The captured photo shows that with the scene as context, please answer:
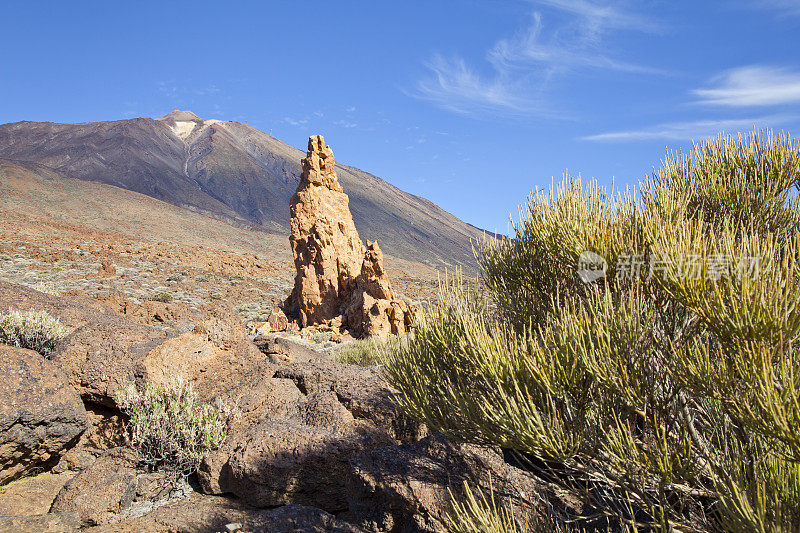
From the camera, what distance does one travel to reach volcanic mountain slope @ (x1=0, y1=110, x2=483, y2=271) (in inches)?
4614

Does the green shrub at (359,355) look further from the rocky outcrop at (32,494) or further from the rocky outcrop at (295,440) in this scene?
the rocky outcrop at (32,494)

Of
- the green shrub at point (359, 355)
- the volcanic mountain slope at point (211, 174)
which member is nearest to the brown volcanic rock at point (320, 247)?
the green shrub at point (359, 355)

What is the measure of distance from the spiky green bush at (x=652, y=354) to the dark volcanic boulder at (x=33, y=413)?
3053 mm

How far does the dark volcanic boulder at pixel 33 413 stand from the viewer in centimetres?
403

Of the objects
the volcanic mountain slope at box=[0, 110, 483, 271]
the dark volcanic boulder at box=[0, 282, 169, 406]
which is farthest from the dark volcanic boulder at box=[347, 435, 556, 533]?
the volcanic mountain slope at box=[0, 110, 483, 271]

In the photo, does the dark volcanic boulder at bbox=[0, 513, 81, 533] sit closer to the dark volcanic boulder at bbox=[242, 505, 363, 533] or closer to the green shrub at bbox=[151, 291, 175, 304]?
the dark volcanic boulder at bbox=[242, 505, 363, 533]

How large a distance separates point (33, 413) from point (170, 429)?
1.10m

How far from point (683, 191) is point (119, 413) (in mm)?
5670

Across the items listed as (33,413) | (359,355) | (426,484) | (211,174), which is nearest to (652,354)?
(426,484)

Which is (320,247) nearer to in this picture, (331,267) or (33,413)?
(331,267)

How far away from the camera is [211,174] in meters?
144

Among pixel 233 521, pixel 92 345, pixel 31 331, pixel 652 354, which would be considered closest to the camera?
pixel 652 354

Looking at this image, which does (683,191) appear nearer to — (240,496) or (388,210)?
(240,496)

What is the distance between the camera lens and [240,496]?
4.17 m
